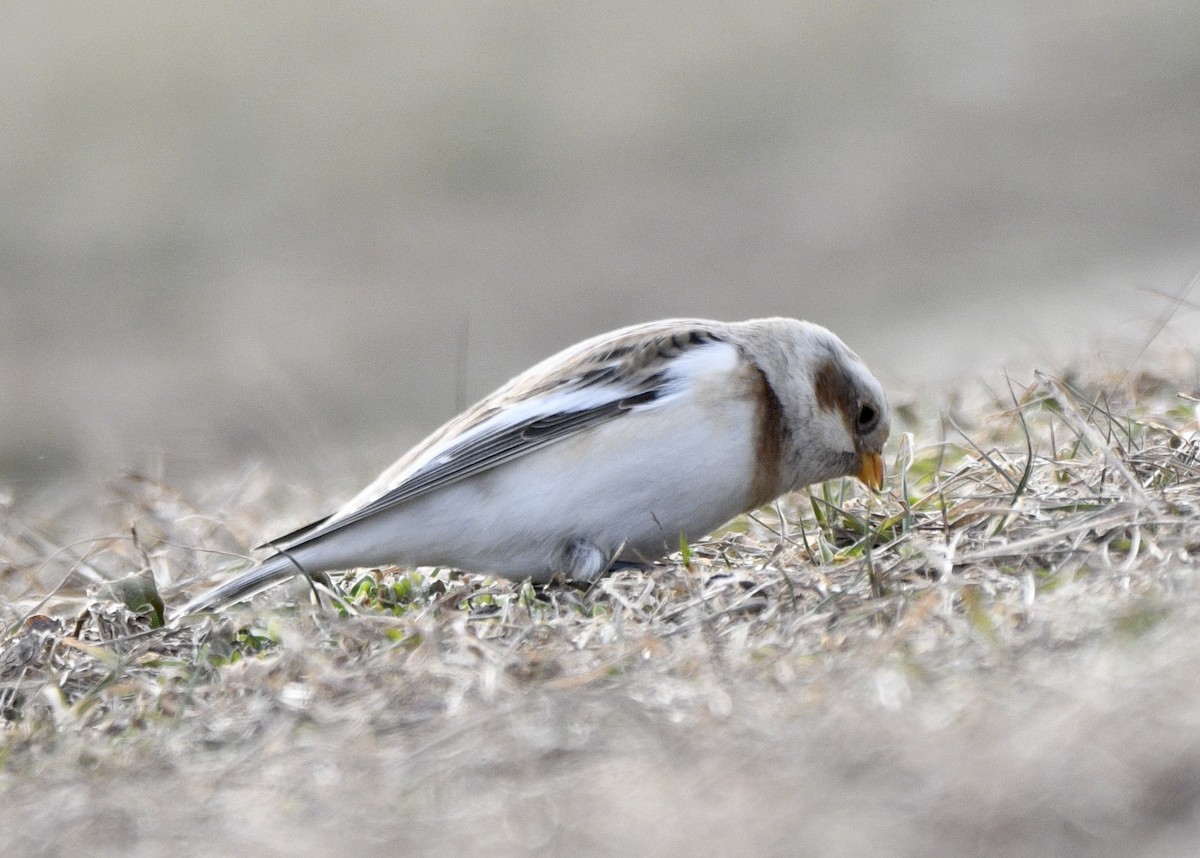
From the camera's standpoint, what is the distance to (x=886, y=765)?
8.15 feet

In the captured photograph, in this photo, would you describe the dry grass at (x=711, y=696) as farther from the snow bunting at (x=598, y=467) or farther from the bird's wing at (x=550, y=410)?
the bird's wing at (x=550, y=410)

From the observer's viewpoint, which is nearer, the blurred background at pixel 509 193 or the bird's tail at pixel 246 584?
the bird's tail at pixel 246 584

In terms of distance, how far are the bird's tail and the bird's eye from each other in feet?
5.90

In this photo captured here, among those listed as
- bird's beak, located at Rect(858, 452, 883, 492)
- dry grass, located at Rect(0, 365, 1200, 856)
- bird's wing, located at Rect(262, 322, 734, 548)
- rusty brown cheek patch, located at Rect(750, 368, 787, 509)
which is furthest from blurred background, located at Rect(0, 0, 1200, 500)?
dry grass, located at Rect(0, 365, 1200, 856)

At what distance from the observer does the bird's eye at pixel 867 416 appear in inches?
194

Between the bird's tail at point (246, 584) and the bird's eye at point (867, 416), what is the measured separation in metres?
1.80

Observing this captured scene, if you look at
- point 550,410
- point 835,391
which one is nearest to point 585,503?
point 550,410

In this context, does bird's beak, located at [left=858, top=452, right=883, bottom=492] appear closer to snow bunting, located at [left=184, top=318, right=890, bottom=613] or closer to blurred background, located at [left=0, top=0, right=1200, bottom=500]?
snow bunting, located at [left=184, top=318, right=890, bottom=613]

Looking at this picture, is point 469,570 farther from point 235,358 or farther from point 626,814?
point 235,358

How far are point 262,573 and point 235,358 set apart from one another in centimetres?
992

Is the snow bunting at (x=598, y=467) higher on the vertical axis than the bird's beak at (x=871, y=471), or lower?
higher

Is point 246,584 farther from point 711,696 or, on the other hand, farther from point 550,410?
point 711,696

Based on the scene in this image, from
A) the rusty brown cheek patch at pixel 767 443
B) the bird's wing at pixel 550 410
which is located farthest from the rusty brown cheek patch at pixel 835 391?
the bird's wing at pixel 550 410

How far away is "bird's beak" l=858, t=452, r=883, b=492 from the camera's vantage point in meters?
4.94
